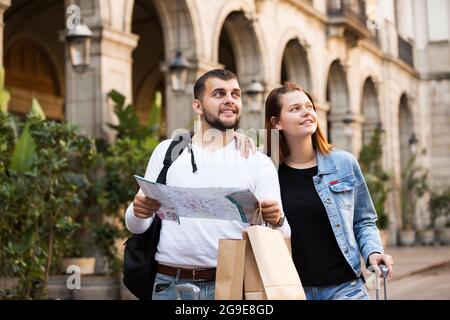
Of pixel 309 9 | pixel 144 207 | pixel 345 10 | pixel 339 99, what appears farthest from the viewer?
pixel 339 99

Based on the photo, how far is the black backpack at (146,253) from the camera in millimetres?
3201

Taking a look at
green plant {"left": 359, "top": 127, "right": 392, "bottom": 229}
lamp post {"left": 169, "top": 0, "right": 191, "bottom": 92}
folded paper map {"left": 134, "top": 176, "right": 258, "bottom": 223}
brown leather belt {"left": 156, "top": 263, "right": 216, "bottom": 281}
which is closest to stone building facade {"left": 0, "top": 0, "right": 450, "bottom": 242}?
lamp post {"left": 169, "top": 0, "right": 191, "bottom": 92}

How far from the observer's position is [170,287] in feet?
10.4

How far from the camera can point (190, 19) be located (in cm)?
1391

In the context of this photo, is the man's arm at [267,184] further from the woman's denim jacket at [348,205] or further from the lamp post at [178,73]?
the lamp post at [178,73]

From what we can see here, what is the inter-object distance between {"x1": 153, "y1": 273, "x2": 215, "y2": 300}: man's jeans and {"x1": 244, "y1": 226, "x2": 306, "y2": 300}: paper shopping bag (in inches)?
20.7

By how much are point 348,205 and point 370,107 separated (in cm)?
2245

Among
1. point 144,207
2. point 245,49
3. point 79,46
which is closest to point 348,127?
point 245,49

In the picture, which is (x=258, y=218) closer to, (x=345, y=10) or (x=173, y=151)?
(x=173, y=151)

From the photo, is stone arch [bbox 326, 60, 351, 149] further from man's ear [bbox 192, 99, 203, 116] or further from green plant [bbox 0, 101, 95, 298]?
man's ear [bbox 192, 99, 203, 116]

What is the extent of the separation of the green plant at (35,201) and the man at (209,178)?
4507 mm

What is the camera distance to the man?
3094 millimetres

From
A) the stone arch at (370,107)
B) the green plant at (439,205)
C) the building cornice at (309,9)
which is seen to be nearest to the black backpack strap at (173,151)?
the building cornice at (309,9)

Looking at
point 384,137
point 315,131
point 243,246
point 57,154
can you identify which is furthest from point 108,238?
point 384,137
